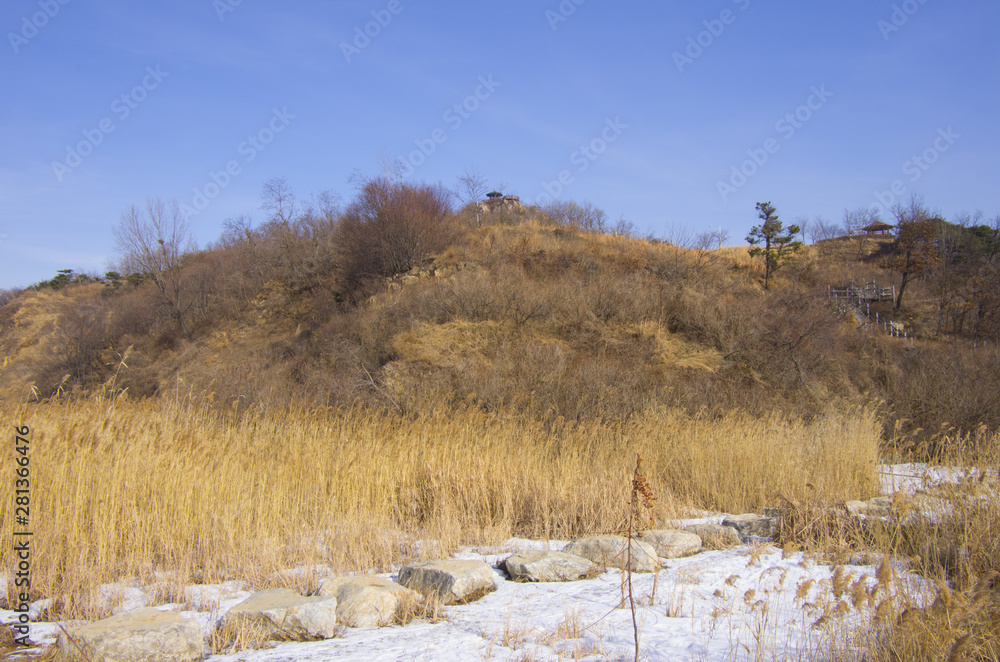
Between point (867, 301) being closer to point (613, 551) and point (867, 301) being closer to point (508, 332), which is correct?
point (508, 332)

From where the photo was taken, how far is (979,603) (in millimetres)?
2383

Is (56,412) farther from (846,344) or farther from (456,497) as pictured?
(846,344)

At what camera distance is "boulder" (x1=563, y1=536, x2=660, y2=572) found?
4496 millimetres

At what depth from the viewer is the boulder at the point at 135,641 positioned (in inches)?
111

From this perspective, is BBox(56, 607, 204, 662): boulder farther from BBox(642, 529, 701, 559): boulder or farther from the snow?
BBox(642, 529, 701, 559): boulder

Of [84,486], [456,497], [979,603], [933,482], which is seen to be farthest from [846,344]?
[84,486]

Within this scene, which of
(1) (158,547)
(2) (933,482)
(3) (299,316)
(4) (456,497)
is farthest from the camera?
(3) (299,316)

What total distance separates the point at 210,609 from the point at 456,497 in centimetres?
308

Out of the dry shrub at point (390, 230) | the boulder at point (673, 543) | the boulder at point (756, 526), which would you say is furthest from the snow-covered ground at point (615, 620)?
the dry shrub at point (390, 230)

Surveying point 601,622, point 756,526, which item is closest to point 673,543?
point 756,526

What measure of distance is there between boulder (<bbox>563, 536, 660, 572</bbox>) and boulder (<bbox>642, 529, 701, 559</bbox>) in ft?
0.46

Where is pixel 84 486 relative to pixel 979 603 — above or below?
above

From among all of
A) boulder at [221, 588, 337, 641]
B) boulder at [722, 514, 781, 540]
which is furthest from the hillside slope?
boulder at [221, 588, 337, 641]

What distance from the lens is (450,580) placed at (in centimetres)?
384
